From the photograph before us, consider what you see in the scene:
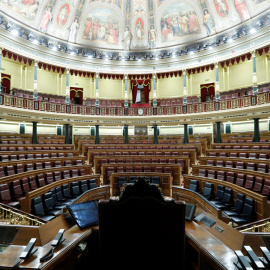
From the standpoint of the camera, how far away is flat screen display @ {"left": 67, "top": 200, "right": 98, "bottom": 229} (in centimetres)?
231

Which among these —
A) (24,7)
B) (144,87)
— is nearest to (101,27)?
(24,7)

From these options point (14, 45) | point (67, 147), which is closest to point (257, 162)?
point (67, 147)

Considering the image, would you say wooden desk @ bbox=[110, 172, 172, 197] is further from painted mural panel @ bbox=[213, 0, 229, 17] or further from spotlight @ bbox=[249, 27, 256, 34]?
painted mural panel @ bbox=[213, 0, 229, 17]

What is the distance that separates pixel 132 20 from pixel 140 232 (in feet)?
58.9

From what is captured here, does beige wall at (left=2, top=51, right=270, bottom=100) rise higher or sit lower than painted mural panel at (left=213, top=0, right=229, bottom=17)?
lower

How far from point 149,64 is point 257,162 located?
A: 12353mm

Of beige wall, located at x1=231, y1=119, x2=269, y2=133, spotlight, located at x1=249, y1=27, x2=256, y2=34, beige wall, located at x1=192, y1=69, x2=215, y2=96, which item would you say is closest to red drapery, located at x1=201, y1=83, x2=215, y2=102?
beige wall, located at x1=192, y1=69, x2=215, y2=96

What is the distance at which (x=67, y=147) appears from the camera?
1159cm

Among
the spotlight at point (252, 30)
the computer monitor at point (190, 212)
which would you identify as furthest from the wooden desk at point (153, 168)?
the spotlight at point (252, 30)

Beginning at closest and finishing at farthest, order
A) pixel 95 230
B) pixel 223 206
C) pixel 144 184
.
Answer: pixel 144 184 → pixel 95 230 → pixel 223 206

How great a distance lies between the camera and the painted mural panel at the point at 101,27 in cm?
1569

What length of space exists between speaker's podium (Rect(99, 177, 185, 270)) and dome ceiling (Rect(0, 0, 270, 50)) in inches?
593

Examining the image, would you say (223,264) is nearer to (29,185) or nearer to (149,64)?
(29,185)

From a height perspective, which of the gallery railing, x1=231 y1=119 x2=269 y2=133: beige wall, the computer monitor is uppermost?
the gallery railing
